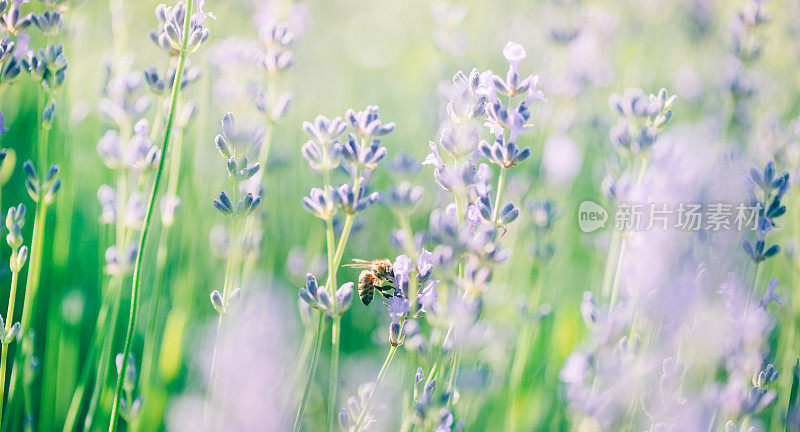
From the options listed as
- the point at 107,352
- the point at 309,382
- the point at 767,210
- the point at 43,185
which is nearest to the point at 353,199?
the point at 309,382

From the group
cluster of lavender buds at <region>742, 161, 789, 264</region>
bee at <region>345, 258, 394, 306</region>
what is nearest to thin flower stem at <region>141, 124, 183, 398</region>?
bee at <region>345, 258, 394, 306</region>

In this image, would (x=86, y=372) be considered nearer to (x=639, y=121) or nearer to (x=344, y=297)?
(x=344, y=297)

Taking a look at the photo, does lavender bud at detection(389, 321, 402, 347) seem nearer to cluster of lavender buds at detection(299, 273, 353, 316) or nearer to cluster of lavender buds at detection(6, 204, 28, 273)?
cluster of lavender buds at detection(299, 273, 353, 316)

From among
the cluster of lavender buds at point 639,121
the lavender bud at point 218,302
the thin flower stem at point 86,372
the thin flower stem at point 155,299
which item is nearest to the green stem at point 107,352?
the thin flower stem at point 86,372

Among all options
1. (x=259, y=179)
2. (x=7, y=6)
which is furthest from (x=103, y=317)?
(x=7, y=6)

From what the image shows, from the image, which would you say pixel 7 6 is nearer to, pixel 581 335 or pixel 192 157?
pixel 192 157
